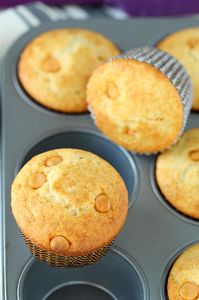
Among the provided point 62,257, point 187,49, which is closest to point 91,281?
point 62,257

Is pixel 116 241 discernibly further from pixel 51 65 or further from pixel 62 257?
pixel 51 65

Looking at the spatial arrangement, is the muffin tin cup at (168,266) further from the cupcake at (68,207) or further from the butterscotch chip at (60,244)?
the butterscotch chip at (60,244)

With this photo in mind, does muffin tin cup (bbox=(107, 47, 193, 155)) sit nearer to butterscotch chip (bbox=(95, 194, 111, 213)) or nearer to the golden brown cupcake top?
the golden brown cupcake top

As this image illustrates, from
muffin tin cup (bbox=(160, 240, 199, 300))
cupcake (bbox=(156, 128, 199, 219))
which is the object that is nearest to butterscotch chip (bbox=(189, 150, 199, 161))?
cupcake (bbox=(156, 128, 199, 219))

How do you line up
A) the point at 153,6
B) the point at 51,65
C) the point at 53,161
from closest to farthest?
the point at 53,161 → the point at 51,65 → the point at 153,6

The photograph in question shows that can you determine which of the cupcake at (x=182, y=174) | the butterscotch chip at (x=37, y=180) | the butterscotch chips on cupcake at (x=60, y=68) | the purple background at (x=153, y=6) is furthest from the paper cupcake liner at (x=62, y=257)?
the purple background at (x=153, y=6)

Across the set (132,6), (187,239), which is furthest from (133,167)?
(132,6)

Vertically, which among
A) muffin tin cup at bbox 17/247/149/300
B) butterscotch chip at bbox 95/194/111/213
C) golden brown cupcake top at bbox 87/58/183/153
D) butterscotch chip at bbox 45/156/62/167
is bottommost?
muffin tin cup at bbox 17/247/149/300
